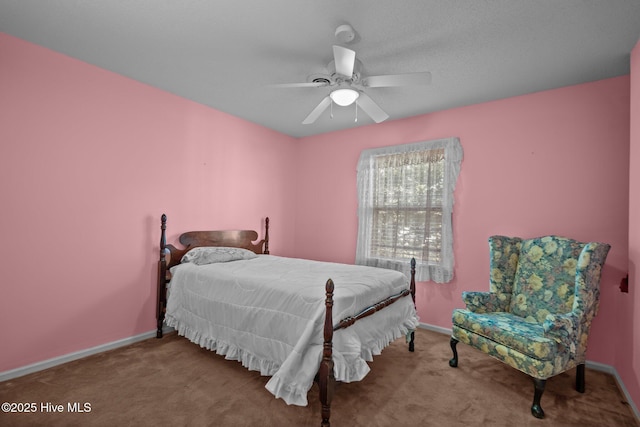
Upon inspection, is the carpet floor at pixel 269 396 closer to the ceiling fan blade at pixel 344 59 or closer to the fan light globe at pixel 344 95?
the fan light globe at pixel 344 95

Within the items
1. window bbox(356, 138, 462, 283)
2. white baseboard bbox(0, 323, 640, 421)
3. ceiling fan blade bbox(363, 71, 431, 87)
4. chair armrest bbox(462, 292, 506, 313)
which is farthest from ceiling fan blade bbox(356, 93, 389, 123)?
white baseboard bbox(0, 323, 640, 421)

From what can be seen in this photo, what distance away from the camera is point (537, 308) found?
2.92 metres

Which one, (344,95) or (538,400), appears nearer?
(538,400)

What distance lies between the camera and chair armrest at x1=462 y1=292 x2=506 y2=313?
3.07 metres

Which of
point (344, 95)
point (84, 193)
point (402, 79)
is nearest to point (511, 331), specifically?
point (402, 79)

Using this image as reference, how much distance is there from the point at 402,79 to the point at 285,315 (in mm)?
2115

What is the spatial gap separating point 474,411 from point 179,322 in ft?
9.88

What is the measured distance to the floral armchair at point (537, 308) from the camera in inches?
91.4

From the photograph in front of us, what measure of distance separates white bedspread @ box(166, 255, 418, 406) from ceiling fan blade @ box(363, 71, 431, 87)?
174 cm

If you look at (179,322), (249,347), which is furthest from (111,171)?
(249,347)

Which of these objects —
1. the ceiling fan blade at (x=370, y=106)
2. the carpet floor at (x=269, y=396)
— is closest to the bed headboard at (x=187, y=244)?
the carpet floor at (x=269, y=396)

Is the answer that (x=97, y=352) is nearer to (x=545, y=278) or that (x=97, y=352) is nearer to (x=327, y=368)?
(x=327, y=368)

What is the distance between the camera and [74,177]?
2961 mm

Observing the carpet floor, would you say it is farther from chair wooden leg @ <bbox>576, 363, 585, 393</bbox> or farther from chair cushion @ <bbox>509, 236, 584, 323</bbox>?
chair cushion @ <bbox>509, 236, 584, 323</bbox>
